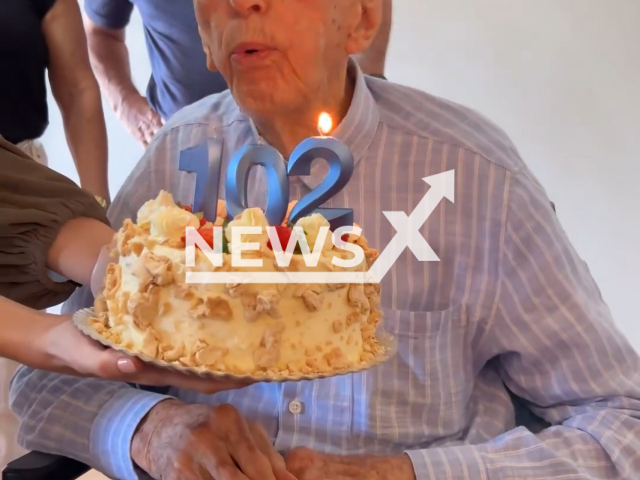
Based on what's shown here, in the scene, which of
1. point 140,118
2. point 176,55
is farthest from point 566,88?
point 140,118

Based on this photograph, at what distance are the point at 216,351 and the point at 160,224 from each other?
17 centimetres

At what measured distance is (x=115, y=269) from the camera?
2.95ft

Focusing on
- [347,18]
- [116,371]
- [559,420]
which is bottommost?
[559,420]

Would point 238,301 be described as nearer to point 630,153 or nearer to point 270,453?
point 270,453

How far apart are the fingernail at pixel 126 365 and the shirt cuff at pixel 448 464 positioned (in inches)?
19.1

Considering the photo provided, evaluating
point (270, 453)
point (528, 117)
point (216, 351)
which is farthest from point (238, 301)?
point (528, 117)

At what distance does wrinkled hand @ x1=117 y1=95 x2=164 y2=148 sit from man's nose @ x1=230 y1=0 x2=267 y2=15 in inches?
42.1

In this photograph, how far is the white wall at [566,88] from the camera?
2258mm

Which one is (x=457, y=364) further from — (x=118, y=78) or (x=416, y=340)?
(x=118, y=78)

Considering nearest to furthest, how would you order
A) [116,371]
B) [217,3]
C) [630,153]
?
[116,371], [217,3], [630,153]

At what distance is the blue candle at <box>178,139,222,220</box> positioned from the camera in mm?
975

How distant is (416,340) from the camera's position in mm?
1190

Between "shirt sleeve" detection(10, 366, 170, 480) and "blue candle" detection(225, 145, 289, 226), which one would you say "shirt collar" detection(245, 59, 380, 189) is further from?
"shirt sleeve" detection(10, 366, 170, 480)

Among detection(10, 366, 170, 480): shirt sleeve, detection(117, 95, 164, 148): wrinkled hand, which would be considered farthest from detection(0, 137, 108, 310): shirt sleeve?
detection(117, 95, 164, 148): wrinkled hand
